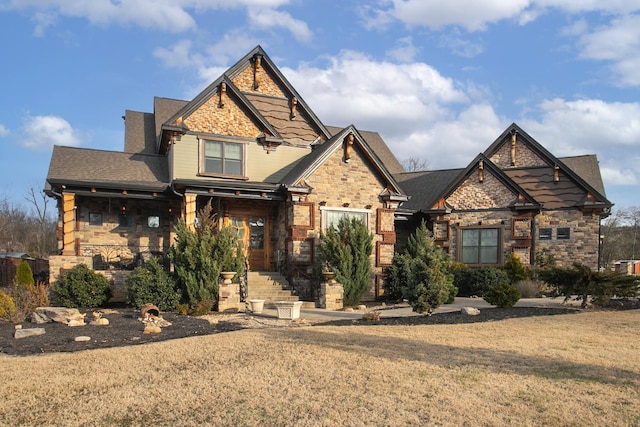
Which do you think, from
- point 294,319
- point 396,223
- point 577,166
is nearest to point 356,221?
point 294,319

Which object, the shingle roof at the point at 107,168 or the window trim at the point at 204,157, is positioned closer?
the shingle roof at the point at 107,168

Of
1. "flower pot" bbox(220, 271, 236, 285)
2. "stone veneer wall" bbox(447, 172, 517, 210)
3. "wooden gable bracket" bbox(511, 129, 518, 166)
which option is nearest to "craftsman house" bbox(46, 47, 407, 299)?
"flower pot" bbox(220, 271, 236, 285)

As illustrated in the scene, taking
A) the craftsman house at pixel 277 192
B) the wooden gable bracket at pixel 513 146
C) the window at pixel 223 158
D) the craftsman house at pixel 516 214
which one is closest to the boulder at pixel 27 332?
the craftsman house at pixel 277 192

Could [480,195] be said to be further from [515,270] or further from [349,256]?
[349,256]

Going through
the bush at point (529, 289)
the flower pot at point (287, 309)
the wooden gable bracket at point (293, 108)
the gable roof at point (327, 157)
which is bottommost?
the bush at point (529, 289)

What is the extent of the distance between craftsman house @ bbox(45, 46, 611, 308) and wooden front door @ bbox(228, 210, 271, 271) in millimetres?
→ 42

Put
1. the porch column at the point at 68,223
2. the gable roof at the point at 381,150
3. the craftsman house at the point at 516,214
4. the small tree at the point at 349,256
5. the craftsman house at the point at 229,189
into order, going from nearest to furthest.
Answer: the porch column at the point at 68,223, the small tree at the point at 349,256, the craftsman house at the point at 229,189, the craftsman house at the point at 516,214, the gable roof at the point at 381,150

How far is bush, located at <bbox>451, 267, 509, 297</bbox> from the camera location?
2044cm

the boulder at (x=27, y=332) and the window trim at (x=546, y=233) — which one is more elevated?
the window trim at (x=546, y=233)

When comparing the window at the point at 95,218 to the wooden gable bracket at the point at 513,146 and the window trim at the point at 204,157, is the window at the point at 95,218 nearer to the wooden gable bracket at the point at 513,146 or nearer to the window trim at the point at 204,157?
the window trim at the point at 204,157

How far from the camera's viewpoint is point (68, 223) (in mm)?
17359

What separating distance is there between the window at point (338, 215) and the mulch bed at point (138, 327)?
600 cm

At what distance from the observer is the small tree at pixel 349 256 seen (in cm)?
1742

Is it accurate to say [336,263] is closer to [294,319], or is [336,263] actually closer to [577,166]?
[294,319]
